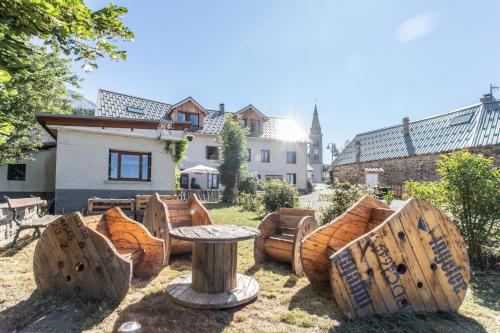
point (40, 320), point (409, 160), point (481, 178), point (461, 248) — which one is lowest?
point (40, 320)

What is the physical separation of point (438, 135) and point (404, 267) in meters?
23.8

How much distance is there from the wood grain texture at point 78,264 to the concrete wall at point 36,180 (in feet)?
41.9

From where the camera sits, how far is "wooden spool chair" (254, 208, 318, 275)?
4.60 meters

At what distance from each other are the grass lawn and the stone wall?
19148 millimetres

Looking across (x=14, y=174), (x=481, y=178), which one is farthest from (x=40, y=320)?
(x=14, y=174)

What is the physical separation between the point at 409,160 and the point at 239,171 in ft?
48.3

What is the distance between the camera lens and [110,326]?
278 centimetres

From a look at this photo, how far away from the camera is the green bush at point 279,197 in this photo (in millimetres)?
10477

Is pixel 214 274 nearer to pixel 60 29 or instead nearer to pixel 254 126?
pixel 60 29

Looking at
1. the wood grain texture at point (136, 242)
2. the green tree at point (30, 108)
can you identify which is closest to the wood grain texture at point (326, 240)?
the wood grain texture at point (136, 242)

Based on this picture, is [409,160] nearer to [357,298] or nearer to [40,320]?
[357,298]

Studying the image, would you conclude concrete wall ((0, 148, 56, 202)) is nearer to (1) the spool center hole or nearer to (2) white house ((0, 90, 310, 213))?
(2) white house ((0, 90, 310, 213))

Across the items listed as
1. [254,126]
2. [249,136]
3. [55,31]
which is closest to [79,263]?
[55,31]

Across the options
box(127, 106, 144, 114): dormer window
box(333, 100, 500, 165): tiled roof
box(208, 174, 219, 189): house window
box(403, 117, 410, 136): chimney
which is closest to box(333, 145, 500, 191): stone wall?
box(333, 100, 500, 165): tiled roof
